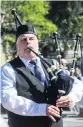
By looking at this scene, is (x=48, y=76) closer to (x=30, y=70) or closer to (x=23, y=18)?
(x=30, y=70)

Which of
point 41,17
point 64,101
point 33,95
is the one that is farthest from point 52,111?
point 41,17

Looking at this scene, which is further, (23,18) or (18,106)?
(23,18)

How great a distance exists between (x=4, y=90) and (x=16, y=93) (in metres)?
0.09

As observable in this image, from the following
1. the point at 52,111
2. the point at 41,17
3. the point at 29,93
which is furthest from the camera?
the point at 41,17

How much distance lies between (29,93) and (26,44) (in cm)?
35

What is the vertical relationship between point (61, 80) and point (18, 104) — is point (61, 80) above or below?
above

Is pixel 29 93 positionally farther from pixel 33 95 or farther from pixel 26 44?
pixel 26 44

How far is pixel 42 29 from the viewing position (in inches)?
1217

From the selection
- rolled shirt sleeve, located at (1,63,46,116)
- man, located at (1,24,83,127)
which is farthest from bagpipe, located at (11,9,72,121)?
rolled shirt sleeve, located at (1,63,46,116)

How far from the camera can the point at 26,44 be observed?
369 cm

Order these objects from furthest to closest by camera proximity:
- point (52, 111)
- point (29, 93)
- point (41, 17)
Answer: point (41, 17) → point (29, 93) → point (52, 111)

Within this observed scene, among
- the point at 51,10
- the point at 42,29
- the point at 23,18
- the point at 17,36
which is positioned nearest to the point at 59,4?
the point at 51,10

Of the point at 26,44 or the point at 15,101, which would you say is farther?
the point at 26,44

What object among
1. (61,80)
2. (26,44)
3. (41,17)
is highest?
(26,44)
